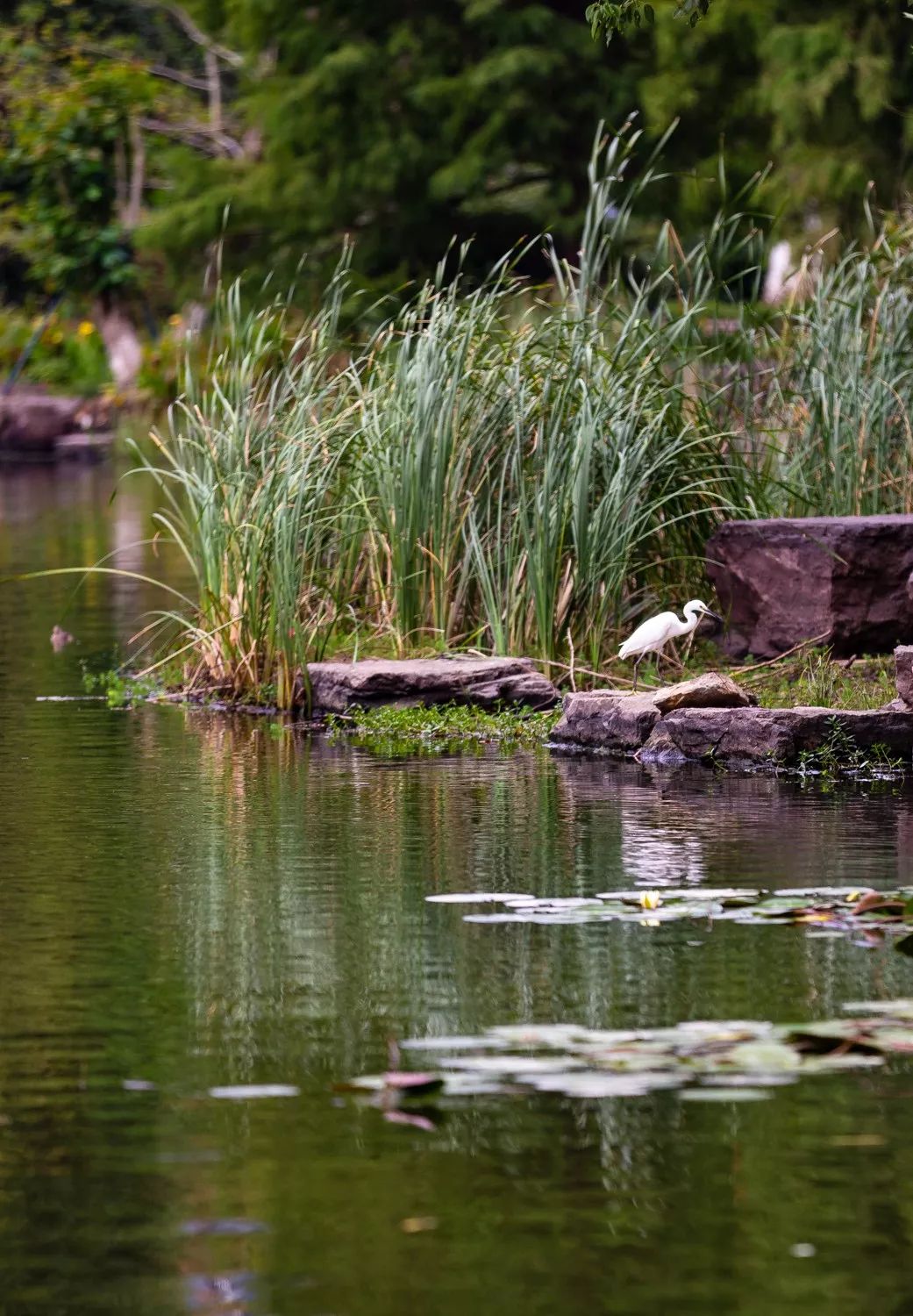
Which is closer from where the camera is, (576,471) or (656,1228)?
(656,1228)

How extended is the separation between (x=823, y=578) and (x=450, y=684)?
181 centimetres

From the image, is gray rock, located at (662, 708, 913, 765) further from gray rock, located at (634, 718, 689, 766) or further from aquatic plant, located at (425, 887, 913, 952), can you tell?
aquatic plant, located at (425, 887, 913, 952)

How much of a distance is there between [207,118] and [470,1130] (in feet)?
134

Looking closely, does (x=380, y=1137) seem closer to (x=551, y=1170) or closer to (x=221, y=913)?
(x=551, y=1170)

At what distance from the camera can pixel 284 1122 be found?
5133 mm

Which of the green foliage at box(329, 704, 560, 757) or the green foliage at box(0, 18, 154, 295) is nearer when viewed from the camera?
the green foliage at box(329, 704, 560, 757)

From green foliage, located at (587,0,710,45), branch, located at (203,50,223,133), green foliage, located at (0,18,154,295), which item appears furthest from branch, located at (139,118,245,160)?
green foliage, located at (587,0,710,45)

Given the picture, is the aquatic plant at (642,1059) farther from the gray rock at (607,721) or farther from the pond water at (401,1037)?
the gray rock at (607,721)

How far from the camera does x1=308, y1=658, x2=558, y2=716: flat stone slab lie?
38.6 ft

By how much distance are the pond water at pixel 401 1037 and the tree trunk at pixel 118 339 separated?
35.5 m

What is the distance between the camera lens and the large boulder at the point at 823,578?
12.1 metres

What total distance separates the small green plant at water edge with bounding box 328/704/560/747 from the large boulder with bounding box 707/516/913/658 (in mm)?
1427

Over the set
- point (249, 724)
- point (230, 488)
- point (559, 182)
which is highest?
point (559, 182)

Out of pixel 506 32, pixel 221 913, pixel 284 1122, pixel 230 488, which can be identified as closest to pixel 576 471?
pixel 230 488
